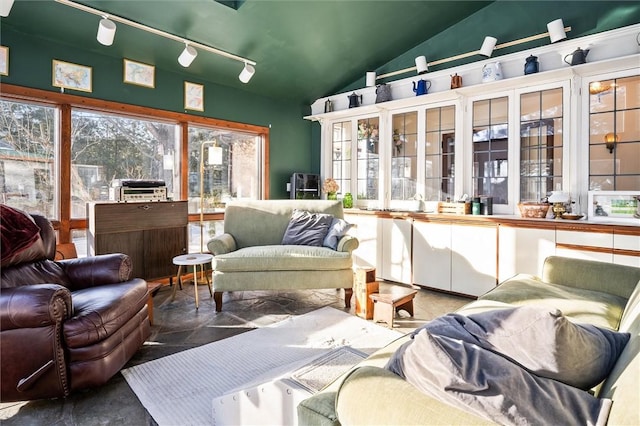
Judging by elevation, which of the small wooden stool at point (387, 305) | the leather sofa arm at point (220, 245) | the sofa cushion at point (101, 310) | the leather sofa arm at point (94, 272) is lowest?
the small wooden stool at point (387, 305)

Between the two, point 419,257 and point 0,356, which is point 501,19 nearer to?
point 419,257

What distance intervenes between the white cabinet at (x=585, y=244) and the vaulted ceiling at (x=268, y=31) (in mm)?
2705

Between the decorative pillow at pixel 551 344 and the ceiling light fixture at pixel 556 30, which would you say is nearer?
the decorative pillow at pixel 551 344

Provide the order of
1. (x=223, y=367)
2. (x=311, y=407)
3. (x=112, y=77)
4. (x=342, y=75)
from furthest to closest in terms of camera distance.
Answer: (x=342, y=75)
(x=112, y=77)
(x=223, y=367)
(x=311, y=407)

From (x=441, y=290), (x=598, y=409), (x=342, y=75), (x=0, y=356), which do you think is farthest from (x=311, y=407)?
(x=342, y=75)

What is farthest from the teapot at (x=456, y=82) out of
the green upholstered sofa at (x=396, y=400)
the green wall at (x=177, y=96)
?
the green upholstered sofa at (x=396, y=400)

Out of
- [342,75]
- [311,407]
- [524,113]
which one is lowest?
[311,407]

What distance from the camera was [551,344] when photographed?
90cm

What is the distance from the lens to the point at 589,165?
3.60m

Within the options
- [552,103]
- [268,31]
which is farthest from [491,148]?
[268,31]

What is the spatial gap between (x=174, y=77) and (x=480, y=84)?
3471 millimetres

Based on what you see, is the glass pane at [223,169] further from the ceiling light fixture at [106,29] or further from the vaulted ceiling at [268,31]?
the ceiling light fixture at [106,29]

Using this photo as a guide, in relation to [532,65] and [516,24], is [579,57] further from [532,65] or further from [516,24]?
[516,24]

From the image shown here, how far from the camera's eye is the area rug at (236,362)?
191 centimetres
